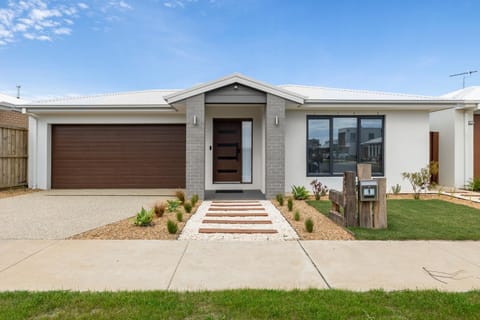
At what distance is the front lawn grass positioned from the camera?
2.48 meters

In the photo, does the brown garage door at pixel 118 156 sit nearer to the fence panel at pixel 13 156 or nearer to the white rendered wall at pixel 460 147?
the fence panel at pixel 13 156

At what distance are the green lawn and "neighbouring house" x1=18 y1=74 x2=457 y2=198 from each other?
7.23ft

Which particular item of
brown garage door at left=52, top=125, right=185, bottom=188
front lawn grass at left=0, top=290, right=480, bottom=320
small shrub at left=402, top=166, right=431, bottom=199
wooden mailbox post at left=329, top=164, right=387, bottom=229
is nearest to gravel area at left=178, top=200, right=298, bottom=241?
wooden mailbox post at left=329, top=164, right=387, bottom=229

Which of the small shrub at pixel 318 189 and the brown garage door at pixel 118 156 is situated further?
the brown garage door at pixel 118 156

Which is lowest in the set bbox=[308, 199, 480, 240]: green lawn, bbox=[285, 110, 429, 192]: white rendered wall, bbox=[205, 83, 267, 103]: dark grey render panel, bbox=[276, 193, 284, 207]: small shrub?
bbox=[308, 199, 480, 240]: green lawn

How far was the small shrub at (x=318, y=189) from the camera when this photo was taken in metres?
9.11

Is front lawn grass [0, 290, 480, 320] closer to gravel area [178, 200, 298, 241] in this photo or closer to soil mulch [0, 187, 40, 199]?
gravel area [178, 200, 298, 241]

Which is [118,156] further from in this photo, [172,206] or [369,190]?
[369,190]

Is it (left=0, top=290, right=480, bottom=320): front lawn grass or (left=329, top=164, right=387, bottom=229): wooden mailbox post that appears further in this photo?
(left=329, top=164, right=387, bottom=229): wooden mailbox post

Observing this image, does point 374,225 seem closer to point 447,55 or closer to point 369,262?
point 369,262

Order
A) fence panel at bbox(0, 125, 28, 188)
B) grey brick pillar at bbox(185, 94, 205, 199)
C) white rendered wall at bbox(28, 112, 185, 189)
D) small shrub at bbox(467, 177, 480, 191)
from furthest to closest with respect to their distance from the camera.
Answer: white rendered wall at bbox(28, 112, 185, 189)
fence panel at bbox(0, 125, 28, 188)
small shrub at bbox(467, 177, 480, 191)
grey brick pillar at bbox(185, 94, 205, 199)

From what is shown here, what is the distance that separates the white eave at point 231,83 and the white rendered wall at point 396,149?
1.47m

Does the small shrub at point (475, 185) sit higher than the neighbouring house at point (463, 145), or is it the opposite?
the neighbouring house at point (463, 145)

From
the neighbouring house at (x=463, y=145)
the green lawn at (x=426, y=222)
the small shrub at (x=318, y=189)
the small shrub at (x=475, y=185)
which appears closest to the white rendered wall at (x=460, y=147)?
the neighbouring house at (x=463, y=145)
